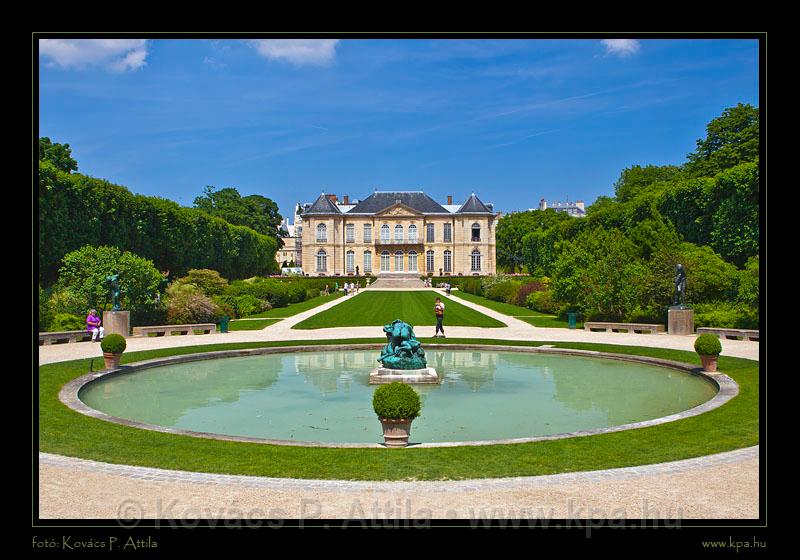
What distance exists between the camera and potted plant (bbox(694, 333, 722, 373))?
45.7 feet

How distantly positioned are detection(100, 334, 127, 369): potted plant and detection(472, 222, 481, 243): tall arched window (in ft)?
247

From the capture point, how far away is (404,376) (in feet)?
46.8

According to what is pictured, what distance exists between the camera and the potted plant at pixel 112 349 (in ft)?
48.5

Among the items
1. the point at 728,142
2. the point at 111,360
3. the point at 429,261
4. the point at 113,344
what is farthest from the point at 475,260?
the point at 113,344

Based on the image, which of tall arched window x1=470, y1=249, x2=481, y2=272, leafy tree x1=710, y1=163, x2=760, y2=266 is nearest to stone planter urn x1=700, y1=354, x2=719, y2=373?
leafy tree x1=710, y1=163, x2=760, y2=266

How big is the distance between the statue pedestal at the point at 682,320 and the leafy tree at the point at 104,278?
18.5m

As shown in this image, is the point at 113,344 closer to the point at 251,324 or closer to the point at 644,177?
the point at 251,324

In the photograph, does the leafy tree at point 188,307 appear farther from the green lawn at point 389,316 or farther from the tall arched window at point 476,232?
the tall arched window at point 476,232

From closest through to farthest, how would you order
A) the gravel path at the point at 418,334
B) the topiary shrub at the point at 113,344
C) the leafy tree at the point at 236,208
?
the topiary shrub at the point at 113,344
the gravel path at the point at 418,334
the leafy tree at the point at 236,208

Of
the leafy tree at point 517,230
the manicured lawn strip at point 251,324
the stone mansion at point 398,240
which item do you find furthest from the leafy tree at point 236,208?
the manicured lawn strip at point 251,324
